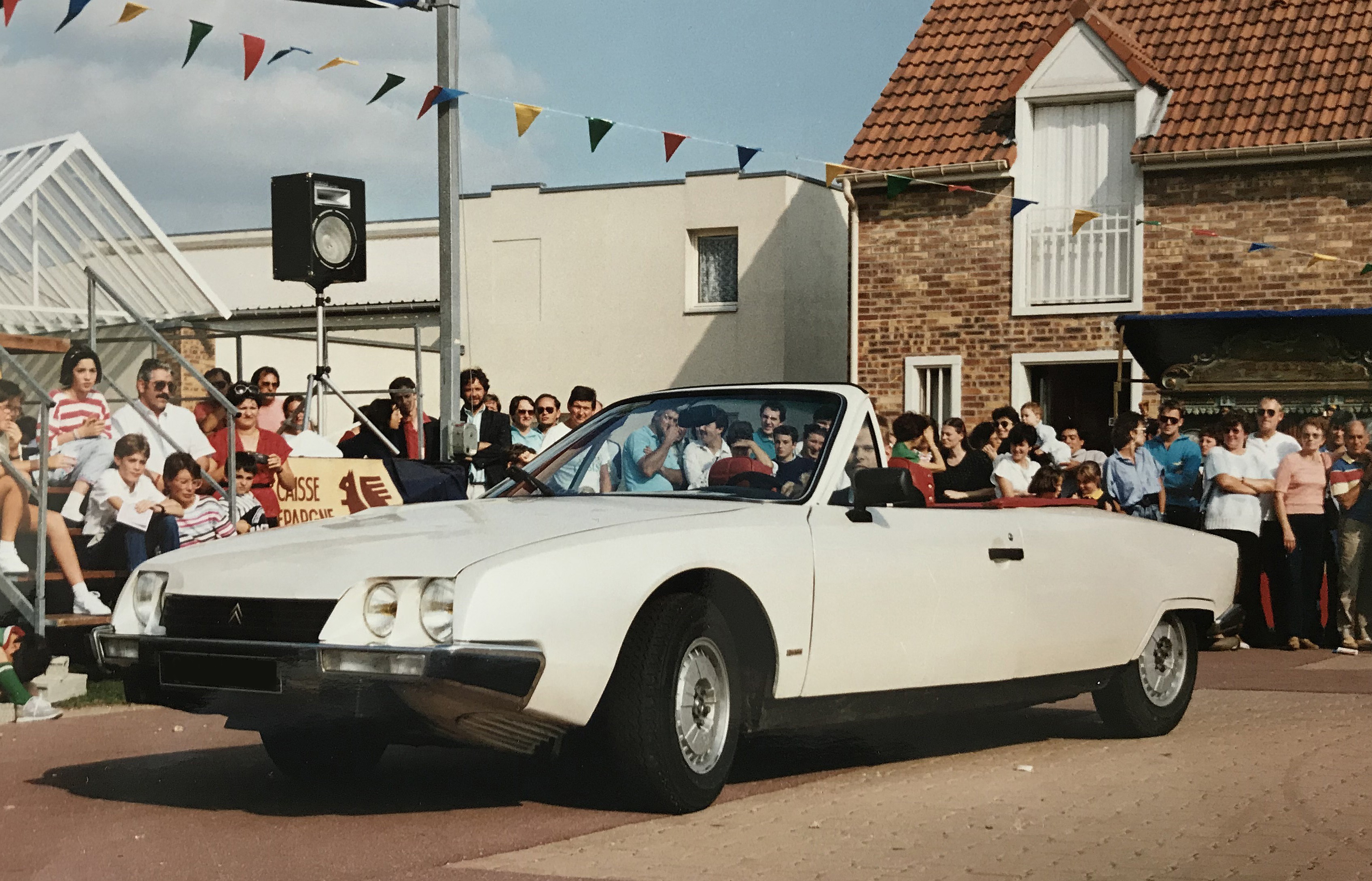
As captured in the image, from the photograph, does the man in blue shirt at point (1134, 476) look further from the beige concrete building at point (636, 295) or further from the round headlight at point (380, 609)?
the beige concrete building at point (636, 295)

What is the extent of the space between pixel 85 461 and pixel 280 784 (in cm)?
511

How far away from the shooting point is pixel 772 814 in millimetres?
6703

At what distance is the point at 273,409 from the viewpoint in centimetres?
1559

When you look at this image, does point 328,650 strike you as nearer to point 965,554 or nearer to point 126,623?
point 126,623

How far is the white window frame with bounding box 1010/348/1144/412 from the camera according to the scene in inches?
940

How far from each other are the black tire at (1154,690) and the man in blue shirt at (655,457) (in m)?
2.63

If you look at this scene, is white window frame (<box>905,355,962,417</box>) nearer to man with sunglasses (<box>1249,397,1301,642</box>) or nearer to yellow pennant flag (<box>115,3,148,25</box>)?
man with sunglasses (<box>1249,397,1301,642</box>)

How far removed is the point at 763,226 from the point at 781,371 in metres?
2.79

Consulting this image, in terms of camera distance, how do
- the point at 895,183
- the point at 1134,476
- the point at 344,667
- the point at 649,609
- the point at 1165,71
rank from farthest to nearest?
1. the point at 1165,71
2. the point at 895,183
3. the point at 1134,476
4. the point at 649,609
5. the point at 344,667

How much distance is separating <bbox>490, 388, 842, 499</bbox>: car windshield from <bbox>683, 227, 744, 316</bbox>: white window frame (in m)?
27.0

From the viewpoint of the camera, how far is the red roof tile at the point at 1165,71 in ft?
74.9

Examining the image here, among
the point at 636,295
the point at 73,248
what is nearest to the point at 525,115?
the point at 73,248

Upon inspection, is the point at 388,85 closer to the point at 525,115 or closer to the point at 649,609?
the point at 525,115

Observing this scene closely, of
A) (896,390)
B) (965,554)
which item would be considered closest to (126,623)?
(965,554)
